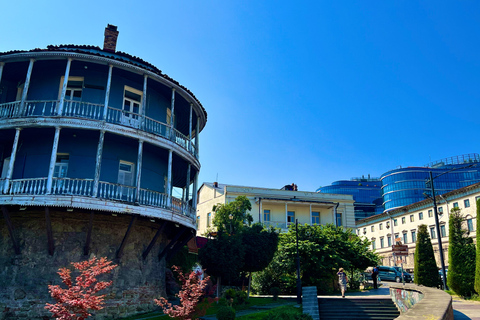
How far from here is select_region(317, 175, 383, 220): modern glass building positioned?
14288cm

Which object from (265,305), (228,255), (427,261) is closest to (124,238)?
(228,255)

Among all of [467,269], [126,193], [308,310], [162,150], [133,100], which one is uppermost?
[133,100]

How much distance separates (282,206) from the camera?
45500 mm

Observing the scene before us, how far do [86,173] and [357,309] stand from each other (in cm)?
1526

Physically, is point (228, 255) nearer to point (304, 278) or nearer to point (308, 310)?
point (308, 310)

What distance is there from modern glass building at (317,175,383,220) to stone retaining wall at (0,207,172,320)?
131 meters

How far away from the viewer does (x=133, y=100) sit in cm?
2008

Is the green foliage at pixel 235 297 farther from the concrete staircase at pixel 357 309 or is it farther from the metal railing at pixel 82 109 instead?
the metal railing at pixel 82 109

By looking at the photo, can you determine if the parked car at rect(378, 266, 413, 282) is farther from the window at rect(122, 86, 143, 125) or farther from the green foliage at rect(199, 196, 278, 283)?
the window at rect(122, 86, 143, 125)

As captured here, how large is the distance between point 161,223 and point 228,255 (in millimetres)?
5222

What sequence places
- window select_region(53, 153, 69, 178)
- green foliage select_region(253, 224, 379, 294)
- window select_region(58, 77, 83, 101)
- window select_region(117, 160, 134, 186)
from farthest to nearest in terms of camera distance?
green foliage select_region(253, 224, 379, 294) → window select_region(58, 77, 83, 101) → window select_region(117, 160, 134, 186) → window select_region(53, 153, 69, 178)

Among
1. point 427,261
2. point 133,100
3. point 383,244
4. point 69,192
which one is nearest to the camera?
point 69,192

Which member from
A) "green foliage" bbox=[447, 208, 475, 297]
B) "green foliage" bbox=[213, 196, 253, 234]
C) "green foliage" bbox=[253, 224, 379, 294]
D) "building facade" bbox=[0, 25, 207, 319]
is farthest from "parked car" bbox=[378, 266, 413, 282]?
"building facade" bbox=[0, 25, 207, 319]

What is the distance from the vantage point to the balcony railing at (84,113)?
56.2ft
